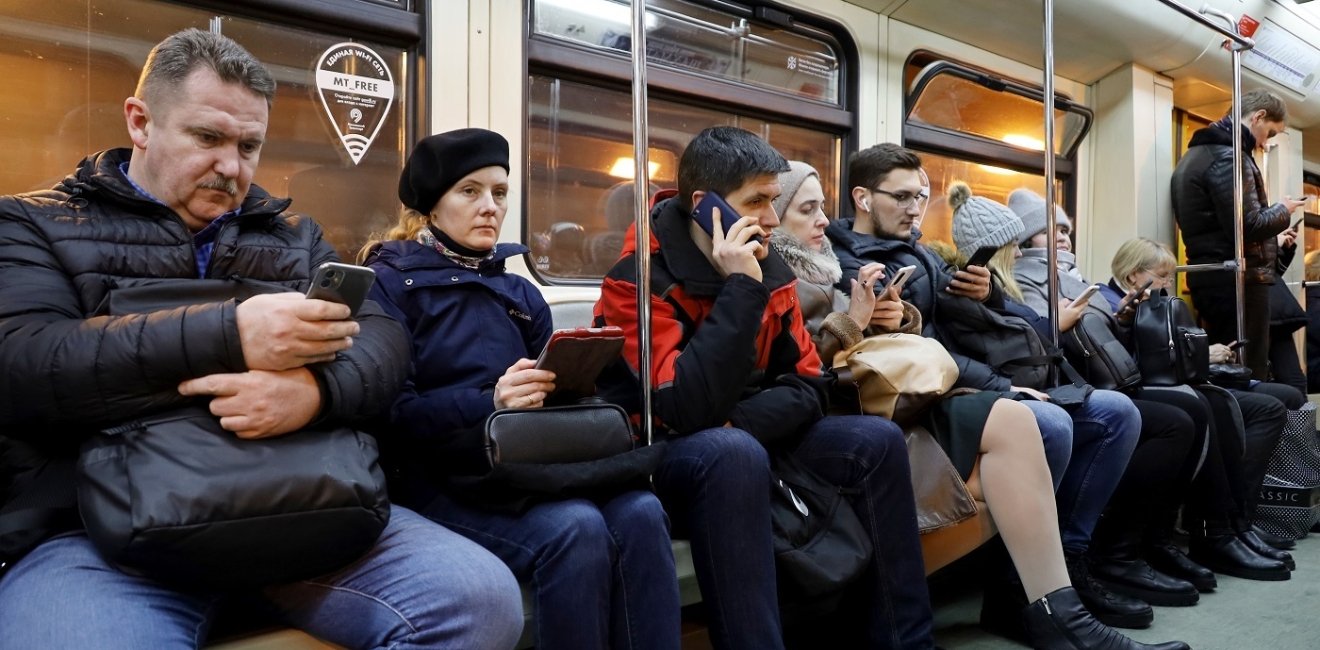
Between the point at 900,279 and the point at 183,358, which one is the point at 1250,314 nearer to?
the point at 900,279

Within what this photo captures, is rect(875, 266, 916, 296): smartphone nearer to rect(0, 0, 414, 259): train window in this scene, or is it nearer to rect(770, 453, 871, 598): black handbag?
rect(770, 453, 871, 598): black handbag

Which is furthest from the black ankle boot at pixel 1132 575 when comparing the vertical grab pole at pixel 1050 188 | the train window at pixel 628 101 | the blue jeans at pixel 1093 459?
the train window at pixel 628 101

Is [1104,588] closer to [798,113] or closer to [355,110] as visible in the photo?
[798,113]

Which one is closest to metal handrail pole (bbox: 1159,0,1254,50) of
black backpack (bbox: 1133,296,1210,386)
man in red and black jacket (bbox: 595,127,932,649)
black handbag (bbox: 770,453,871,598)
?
black backpack (bbox: 1133,296,1210,386)

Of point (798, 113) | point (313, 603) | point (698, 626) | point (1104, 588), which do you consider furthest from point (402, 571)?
point (798, 113)

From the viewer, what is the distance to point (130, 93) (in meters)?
2.35

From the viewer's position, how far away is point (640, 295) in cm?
214

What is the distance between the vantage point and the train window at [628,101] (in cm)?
308

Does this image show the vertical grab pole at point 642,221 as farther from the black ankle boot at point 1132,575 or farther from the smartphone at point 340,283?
the black ankle boot at point 1132,575

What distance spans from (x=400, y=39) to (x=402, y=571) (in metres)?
1.75

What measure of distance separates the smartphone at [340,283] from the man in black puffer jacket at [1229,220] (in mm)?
5334

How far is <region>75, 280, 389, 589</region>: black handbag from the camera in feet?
4.33

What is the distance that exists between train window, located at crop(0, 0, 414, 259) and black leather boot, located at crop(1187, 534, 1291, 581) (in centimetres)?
340

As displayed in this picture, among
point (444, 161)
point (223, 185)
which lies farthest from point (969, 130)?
point (223, 185)
